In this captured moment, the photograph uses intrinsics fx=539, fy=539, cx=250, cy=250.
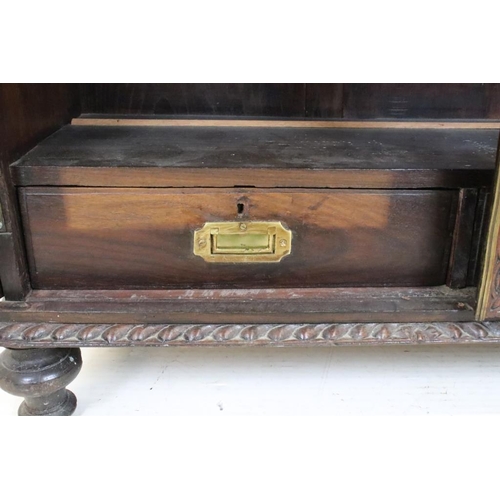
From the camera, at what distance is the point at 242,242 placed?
84 centimetres

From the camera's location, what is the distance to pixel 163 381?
1.05 m

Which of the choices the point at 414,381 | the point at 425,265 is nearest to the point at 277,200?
the point at 425,265

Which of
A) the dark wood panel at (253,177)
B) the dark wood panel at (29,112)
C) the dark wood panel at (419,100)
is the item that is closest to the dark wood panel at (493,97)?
the dark wood panel at (419,100)

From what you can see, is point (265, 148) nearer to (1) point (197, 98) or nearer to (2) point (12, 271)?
(1) point (197, 98)

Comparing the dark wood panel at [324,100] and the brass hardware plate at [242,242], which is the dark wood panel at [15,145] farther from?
the dark wood panel at [324,100]

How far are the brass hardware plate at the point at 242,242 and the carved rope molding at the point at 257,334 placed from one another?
0.37ft

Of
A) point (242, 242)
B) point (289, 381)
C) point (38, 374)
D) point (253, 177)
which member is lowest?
point (289, 381)

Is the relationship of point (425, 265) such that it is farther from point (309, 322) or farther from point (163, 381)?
point (163, 381)

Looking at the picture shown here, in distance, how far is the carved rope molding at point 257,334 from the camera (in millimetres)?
845

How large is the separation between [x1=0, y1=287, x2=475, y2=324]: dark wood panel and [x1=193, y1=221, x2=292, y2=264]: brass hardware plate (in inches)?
2.6

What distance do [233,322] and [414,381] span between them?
41 cm

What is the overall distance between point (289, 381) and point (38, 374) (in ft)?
1.50

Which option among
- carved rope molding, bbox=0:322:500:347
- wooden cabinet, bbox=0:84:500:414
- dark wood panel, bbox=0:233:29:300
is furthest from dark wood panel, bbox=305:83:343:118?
dark wood panel, bbox=0:233:29:300

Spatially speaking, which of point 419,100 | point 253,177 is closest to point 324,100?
point 419,100
